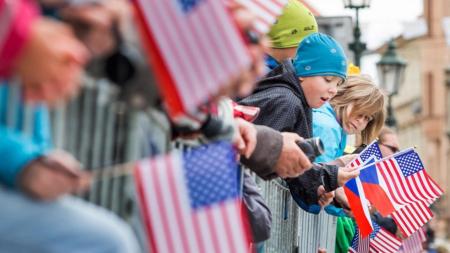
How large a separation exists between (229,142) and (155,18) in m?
0.71

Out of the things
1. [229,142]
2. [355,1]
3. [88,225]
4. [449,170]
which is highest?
[88,225]

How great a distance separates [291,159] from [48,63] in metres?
2.32

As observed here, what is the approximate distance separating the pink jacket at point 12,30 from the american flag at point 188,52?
60 centimetres

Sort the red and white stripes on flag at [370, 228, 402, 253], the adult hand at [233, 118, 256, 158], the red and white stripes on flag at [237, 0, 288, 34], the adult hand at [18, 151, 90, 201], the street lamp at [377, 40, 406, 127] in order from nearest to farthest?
the adult hand at [18, 151, 90, 201] → the adult hand at [233, 118, 256, 158] → the red and white stripes on flag at [237, 0, 288, 34] → the red and white stripes on flag at [370, 228, 402, 253] → the street lamp at [377, 40, 406, 127]

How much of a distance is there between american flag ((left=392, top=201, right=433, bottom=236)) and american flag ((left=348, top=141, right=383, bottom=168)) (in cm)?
53

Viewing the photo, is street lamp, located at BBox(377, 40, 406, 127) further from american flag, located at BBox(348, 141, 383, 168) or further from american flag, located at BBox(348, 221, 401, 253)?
american flag, located at BBox(348, 141, 383, 168)

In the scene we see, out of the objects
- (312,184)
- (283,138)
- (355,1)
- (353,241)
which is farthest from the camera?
(355,1)

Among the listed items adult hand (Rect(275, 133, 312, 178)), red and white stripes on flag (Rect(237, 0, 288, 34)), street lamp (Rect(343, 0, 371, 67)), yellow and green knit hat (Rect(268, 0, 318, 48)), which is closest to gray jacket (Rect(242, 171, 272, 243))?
adult hand (Rect(275, 133, 312, 178))

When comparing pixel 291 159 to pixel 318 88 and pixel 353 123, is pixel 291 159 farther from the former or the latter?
pixel 353 123

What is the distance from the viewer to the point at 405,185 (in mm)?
9977

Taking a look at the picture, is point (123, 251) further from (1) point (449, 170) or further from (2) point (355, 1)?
(1) point (449, 170)

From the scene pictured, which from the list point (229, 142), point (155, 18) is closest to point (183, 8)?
point (155, 18)

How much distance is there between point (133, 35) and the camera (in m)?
4.52

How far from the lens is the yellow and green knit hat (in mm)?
9172
